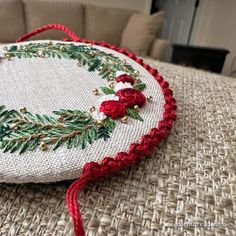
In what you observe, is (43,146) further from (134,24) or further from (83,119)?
(134,24)

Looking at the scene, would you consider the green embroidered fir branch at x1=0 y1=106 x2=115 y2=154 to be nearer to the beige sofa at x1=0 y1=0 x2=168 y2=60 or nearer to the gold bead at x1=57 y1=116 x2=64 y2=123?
the gold bead at x1=57 y1=116 x2=64 y2=123

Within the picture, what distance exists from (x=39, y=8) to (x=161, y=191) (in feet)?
6.16

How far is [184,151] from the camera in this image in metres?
0.45

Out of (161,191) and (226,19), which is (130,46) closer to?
(226,19)

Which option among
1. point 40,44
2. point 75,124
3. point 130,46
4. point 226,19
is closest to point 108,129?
point 75,124

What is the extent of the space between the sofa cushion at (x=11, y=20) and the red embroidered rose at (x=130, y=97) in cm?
172

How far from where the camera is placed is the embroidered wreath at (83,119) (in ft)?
1.22

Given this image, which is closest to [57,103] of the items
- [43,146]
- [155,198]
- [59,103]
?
[59,103]

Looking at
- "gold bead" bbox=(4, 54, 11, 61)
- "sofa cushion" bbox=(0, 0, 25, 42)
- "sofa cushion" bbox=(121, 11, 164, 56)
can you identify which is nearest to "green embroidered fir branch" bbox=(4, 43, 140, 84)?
"gold bead" bbox=(4, 54, 11, 61)

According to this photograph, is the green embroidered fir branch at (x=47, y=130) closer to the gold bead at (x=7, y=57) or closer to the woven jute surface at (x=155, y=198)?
the woven jute surface at (x=155, y=198)

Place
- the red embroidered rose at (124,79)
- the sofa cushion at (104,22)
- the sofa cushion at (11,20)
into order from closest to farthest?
the red embroidered rose at (124,79) < the sofa cushion at (11,20) < the sofa cushion at (104,22)

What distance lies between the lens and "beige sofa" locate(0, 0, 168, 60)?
193 centimetres

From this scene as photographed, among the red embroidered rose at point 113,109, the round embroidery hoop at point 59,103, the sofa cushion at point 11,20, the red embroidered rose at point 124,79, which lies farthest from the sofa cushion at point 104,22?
the red embroidered rose at point 113,109

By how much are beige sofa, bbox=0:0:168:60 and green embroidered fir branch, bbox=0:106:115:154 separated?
1.66 meters
